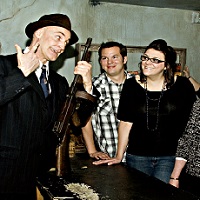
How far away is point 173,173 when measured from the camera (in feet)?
9.29

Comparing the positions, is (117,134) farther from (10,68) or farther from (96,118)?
(10,68)

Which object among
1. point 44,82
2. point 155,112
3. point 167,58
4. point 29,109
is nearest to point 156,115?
point 155,112

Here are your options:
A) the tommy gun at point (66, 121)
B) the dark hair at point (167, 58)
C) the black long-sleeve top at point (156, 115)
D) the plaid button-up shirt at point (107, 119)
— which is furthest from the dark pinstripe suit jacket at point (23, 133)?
the dark hair at point (167, 58)

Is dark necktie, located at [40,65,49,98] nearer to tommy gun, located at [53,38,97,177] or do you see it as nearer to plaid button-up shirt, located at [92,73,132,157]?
tommy gun, located at [53,38,97,177]

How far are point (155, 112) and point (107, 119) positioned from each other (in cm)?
54

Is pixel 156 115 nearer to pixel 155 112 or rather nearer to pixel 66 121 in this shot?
pixel 155 112

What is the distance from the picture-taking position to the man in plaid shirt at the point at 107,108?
10.3 feet

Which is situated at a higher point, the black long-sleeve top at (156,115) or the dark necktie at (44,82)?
the dark necktie at (44,82)

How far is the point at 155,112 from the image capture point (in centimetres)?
274

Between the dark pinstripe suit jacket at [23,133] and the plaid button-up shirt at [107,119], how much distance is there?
2.73ft

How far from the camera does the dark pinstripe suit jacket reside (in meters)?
2.18

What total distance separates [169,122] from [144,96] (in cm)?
28

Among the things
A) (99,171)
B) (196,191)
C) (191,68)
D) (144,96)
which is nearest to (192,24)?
(191,68)

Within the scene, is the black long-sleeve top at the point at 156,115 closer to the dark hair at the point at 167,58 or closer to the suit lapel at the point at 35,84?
the dark hair at the point at 167,58
